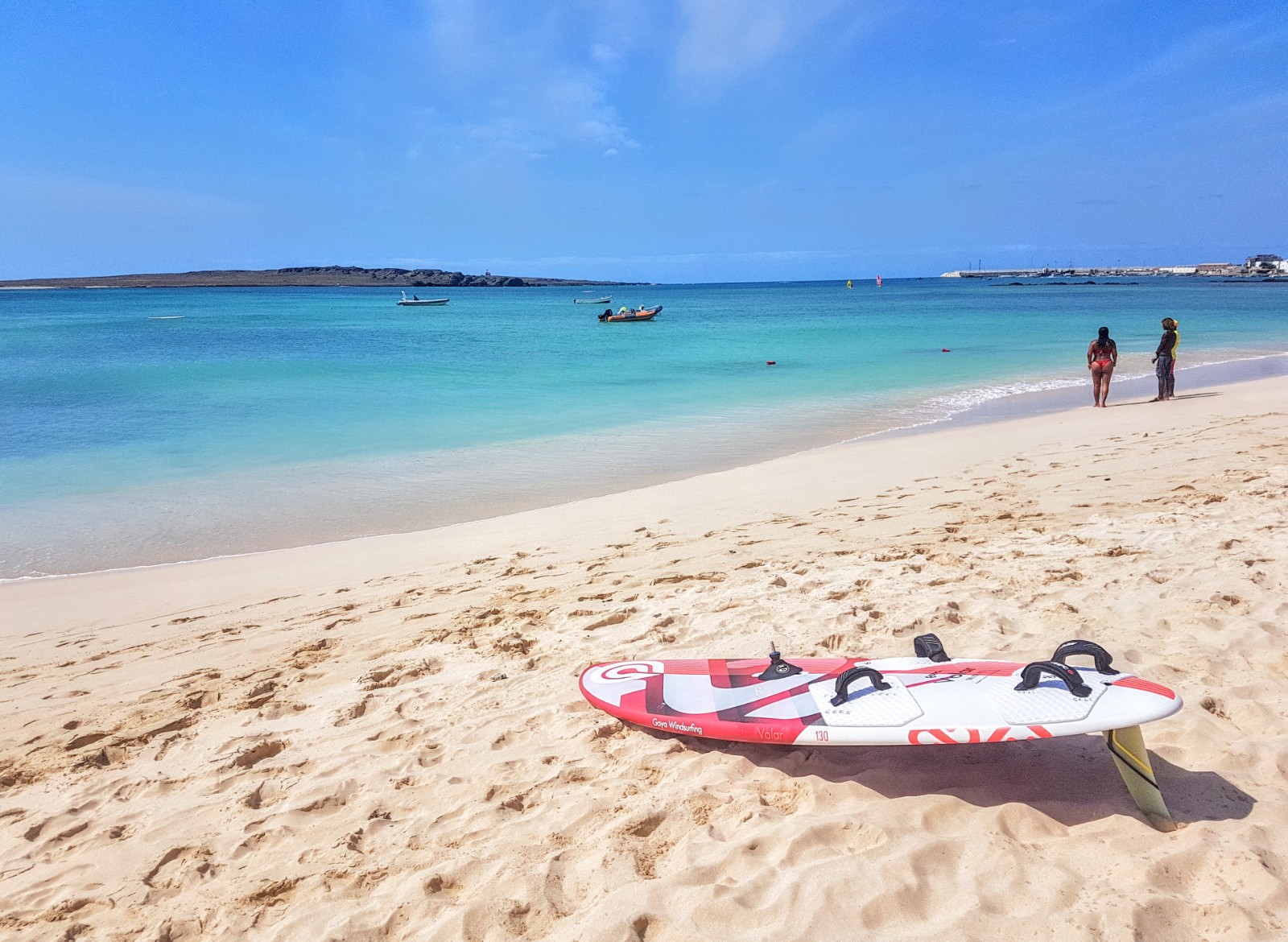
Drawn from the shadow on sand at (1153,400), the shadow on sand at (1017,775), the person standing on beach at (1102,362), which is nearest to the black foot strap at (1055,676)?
the shadow on sand at (1017,775)

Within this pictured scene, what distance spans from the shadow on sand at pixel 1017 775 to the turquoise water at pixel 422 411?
6104mm

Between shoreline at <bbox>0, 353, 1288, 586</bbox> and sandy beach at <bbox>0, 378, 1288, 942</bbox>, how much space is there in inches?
28.4

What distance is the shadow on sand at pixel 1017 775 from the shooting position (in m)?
2.91

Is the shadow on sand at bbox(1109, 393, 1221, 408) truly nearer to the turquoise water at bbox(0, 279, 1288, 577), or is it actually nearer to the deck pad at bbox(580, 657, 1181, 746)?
the turquoise water at bbox(0, 279, 1288, 577)

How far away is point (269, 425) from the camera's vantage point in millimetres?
15445

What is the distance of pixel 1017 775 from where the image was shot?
3.20 metres

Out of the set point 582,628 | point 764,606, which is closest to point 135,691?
point 582,628

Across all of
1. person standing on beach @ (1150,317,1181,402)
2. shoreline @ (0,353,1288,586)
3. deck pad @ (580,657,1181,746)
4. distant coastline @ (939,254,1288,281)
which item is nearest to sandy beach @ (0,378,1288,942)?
deck pad @ (580,657,1181,746)

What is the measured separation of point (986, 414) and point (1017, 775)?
12.2m

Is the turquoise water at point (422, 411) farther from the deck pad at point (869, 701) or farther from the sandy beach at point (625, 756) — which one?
the deck pad at point (869, 701)

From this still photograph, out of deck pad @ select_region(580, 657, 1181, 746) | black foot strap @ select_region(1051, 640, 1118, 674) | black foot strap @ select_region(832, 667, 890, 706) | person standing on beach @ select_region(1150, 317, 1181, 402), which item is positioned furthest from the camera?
person standing on beach @ select_region(1150, 317, 1181, 402)

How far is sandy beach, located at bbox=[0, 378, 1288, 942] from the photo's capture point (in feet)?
8.52

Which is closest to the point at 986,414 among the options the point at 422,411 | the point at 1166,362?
the point at 1166,362

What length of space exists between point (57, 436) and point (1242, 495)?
17852mm
